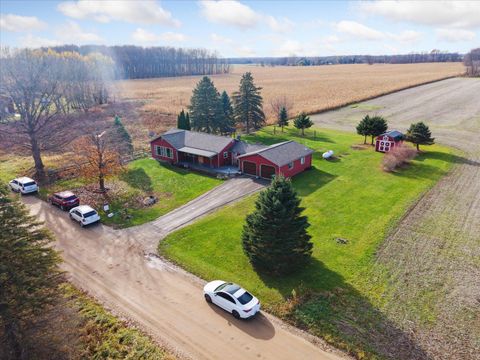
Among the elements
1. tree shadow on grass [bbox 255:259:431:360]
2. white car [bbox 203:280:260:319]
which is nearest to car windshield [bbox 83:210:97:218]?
white car [bbox 203:280:260:319]

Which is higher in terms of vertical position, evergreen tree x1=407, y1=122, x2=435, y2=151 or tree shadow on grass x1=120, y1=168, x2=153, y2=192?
evergreen tree x1=407, y1=122, x2=435, y2=151

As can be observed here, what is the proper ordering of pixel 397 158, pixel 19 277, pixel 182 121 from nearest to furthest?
pixel 19 277
pixel 397 158
pixel 182 121

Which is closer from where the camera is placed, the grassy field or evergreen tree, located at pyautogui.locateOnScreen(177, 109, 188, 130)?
the grassy field

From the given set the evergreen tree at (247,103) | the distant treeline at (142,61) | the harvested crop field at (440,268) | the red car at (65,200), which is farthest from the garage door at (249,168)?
the distant treeline at (142,61)

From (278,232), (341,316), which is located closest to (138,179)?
(278,232)

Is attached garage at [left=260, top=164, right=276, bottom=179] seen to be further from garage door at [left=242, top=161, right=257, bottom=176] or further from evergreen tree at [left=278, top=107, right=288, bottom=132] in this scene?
evergreen tree at [left=278, top=107, right=288, bottom=132]

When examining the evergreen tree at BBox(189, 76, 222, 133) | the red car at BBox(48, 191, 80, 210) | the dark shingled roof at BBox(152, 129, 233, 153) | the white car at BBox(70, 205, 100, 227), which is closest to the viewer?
the white car at BBox(70, 205, 100, 227)

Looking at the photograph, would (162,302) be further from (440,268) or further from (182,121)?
(182,121)

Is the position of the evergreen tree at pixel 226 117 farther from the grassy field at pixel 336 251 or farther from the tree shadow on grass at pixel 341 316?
the tree shadow on grass at pixel 341 316
